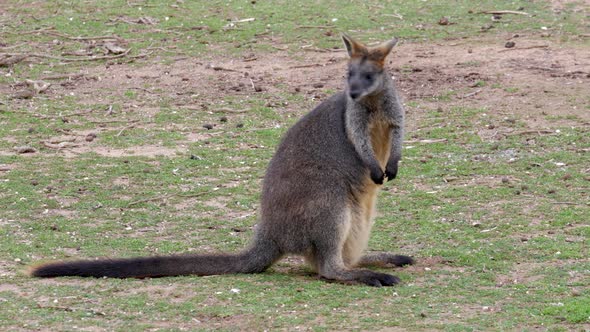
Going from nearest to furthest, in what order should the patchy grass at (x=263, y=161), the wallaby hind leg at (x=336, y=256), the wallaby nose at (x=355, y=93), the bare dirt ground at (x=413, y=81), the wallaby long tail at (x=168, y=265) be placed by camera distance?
the patchy grass at (x=263, y=161) < the wallaby long tail at (x=168, y=265) < the wallaby hind leg at (x=336, y=256) < the wallaby nose at (x=355, y=93) < the bare dirt ground at (x=413, y=81)

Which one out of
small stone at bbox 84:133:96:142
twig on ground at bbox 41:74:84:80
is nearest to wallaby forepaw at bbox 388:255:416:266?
small stone at bbox 84:133:96:142

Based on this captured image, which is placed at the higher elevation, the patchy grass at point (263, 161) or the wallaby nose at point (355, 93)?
the wallaby nose at point (355, 93)

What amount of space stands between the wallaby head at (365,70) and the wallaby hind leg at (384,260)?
0.89 metres

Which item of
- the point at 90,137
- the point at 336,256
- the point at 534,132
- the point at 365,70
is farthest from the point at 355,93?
the point at 90,137

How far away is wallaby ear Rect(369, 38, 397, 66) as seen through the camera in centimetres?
568

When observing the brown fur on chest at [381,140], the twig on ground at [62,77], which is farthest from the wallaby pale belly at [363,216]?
the twig on ground at [62,77]

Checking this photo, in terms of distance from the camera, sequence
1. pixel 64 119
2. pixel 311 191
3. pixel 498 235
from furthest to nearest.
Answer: pixel 64 119 < pixel 498 235 < pixel 311 191

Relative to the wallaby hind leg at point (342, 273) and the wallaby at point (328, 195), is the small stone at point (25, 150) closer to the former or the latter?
the wallaby at point (328, 195)

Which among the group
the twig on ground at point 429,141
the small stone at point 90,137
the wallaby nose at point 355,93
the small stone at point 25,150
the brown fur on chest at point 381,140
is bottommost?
the small stone at point 25,150

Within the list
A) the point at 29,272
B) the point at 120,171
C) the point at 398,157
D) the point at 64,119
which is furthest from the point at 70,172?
the point at 398,157

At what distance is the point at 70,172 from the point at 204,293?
2787mm

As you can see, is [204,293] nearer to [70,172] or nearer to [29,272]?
[29,272]

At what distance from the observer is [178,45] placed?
34.8 ft

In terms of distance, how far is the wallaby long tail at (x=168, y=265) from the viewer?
5312 mm
